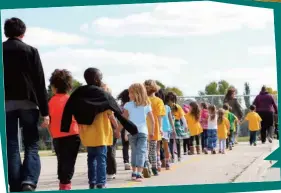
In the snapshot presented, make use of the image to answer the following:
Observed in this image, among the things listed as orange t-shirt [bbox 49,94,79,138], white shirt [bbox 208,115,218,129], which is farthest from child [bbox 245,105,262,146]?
orange t-shirt [bbox 49,94,79,138]

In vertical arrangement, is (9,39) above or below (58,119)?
above

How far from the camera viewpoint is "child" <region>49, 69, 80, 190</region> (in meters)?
9.12

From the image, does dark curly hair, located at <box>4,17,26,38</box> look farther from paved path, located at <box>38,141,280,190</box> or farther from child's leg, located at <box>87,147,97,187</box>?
paved path, located at <box>38,141,280,190</box>

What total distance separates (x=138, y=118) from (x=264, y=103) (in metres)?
4.46

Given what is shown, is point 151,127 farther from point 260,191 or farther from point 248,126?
point 248,126

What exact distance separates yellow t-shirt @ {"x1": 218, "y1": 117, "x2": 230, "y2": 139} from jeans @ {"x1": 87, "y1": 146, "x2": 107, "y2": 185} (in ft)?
23.7

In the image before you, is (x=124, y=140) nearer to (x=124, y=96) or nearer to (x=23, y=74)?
(x=124, y=96)

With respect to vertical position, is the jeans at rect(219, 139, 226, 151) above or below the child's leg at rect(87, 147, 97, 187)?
below

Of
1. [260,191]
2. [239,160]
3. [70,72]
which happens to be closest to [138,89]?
[70,72]

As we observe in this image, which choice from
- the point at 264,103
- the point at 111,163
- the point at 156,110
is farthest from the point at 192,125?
the point at 111,163

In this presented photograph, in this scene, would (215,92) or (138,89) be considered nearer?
(138,89)

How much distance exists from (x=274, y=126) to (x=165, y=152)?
11.0ft

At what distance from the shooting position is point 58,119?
9227mm

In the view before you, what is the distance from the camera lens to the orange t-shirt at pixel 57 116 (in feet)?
29.9
